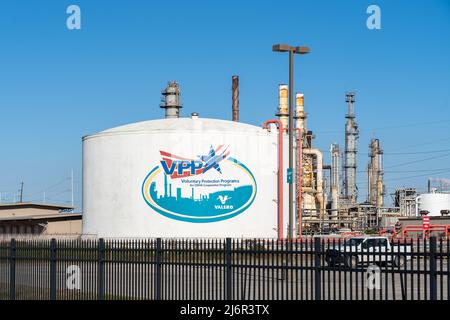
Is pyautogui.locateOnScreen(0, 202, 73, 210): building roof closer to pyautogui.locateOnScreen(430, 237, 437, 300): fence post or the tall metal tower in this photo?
the tall metal tower

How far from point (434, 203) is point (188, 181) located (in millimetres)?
48177

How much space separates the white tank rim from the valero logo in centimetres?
173

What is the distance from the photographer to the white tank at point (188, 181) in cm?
5556

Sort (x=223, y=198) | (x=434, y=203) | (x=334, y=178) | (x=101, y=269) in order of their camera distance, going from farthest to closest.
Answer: (x=334, y=178)
(x=434, y=203)
(x=223, y=198)
(x=101, y=269)

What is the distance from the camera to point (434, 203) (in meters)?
95.9

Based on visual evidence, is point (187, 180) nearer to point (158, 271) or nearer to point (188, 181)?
point (188, 181)

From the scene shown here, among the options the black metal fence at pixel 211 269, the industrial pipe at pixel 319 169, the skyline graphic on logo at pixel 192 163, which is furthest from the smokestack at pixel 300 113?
the black metal fence at pixel 211 269

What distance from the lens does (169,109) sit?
291 feet

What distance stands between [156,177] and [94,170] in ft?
19.5

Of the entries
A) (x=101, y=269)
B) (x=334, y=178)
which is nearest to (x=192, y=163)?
(x=101, y=269)

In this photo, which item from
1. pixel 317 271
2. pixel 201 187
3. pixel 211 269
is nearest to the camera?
pixel 317 271

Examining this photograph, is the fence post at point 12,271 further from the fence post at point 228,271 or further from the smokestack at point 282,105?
the smokestack at point 282,105
